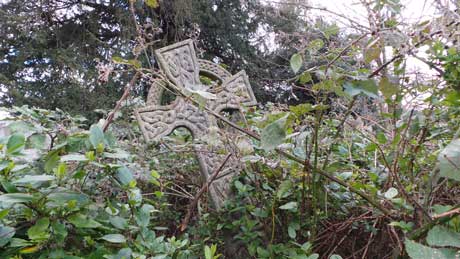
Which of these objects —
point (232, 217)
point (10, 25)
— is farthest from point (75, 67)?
point (232, 217)

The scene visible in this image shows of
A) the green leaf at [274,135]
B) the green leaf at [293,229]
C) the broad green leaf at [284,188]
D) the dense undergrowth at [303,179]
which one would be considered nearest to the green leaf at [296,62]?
the dense undergrowth at [303,179]

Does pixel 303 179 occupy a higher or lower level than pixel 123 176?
lower

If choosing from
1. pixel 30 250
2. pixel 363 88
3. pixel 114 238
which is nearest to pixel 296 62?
pixel 363 88

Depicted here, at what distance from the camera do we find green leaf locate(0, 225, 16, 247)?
72 cm

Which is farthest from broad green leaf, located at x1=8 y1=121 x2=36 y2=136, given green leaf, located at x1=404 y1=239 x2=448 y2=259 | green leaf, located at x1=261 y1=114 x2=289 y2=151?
green leaf, located at x1=404 y1=239 x2=448 y2=259

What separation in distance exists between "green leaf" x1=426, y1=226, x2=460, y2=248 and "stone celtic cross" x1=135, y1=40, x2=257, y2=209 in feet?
2.84

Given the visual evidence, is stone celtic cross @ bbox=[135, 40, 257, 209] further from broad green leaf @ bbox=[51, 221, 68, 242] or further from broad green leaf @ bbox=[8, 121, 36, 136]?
broad green leaf @ bbox=[51, 221, 68, 242]

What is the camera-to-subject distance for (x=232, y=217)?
1495mm

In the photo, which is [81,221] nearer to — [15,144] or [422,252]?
[15,144]

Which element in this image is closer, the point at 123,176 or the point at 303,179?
the point at 123,176

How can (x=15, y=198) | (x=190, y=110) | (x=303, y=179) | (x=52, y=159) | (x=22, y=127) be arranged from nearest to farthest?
(x=15, y=198) < (x=52, y=159) < (x=22, y=127) < (x=303, y=179) < (x=190, y=110)

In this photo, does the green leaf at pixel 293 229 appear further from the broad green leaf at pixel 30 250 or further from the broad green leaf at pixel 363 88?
the broad green leaf at pixel 30 250

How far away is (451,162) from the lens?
715 millimetres

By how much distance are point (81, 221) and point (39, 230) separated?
7 cm
